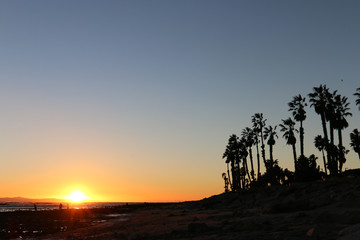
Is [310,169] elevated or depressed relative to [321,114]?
depressed

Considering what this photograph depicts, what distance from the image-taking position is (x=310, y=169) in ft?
183

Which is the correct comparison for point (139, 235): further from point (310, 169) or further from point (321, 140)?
point (321, 140)

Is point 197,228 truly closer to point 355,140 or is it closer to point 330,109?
point 330,109

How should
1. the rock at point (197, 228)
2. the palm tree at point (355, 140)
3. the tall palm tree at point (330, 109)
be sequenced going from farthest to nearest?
the palm tree at point (355, 140) < the tall palm tree at point (330, 109) < the rock at point (197, 228)

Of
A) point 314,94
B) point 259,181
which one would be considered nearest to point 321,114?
point 314,94

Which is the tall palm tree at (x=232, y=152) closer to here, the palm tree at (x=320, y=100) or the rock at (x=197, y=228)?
the palm tree at (x=320, y=100)

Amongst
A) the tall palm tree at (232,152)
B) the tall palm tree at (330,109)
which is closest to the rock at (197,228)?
the tall palm tree at (330,109)

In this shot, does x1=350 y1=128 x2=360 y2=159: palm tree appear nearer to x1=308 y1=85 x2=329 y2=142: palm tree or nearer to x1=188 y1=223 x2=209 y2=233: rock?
x1=308 y1=85 x2=329 y2=142: palm tree

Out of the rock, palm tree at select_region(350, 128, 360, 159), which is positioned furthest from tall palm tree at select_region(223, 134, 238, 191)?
the rock

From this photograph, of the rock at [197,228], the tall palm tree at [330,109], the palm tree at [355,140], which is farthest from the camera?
the palm tree at [355,140]

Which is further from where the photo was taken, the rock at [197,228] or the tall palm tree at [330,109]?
the tall palm tree at [330,109]

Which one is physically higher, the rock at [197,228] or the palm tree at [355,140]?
the palm tree at [355,140]

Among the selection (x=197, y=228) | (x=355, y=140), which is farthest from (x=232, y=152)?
(x=197, y=228)

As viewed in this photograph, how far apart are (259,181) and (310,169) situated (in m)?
14.7
